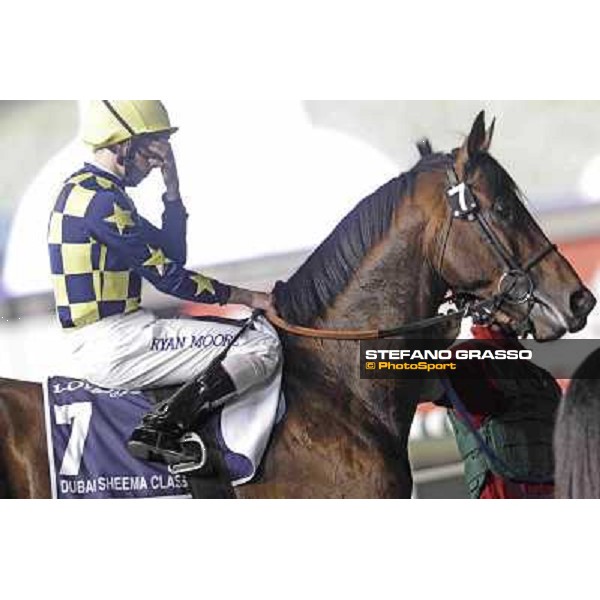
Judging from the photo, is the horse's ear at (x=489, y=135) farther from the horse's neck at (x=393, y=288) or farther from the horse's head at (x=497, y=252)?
the horse's neck at (x=393, y=288)

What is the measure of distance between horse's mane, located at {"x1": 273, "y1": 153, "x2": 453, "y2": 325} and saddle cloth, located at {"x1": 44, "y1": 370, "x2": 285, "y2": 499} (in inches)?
8.6

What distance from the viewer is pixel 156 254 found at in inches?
135

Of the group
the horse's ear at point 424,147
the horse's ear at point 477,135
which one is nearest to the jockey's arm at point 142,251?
the horse's ear at point 424,147

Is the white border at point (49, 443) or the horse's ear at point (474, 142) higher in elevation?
the horse's ear at point (474, 142)

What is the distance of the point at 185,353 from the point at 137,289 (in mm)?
226

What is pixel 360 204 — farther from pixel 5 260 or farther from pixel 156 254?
pixel 5 260

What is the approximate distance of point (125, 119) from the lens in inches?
135

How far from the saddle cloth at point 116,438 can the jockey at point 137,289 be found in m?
0.04

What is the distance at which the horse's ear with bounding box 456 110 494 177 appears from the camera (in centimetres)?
340

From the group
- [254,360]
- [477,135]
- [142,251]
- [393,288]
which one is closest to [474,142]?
[477,135]

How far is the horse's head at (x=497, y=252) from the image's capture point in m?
3.37

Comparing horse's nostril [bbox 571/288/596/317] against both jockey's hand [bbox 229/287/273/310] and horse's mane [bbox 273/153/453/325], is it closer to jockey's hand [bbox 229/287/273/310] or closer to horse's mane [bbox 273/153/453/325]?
horse's mane [bbox 273/153/453/325]

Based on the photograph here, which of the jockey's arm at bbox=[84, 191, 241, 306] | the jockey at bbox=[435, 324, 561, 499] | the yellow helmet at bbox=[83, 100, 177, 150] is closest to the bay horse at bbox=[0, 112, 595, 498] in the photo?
the jockey at bbox=[435, 324, 561, 499]
